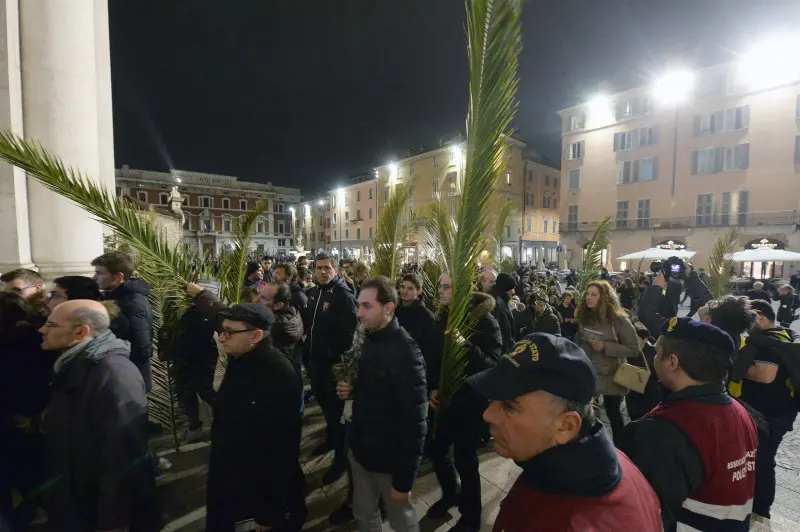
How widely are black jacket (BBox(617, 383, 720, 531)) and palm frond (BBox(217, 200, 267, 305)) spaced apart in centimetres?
399

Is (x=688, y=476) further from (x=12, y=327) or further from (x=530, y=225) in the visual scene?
(x=530, y=225)

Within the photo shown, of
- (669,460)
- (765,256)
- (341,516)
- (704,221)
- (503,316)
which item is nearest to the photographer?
(669,460)

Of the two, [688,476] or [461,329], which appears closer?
[688,476]

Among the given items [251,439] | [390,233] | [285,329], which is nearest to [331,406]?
[285,329]

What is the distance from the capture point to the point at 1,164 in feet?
16.7

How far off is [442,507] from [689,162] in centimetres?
3551

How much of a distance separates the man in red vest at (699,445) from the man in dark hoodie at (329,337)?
9.98 ft

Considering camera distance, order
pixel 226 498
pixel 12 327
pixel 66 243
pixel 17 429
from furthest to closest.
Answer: pixel 66 243
pixel 12 327
pixel 17 429
pixel 226 498

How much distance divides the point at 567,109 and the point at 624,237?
1336 centimetres

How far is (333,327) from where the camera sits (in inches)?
175

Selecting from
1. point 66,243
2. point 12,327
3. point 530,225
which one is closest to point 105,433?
point 12,327

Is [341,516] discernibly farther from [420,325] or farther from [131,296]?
[131,296]

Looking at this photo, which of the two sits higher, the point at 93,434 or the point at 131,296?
the point at 131,296

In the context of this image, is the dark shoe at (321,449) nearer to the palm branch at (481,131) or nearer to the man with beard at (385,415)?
the man with beard at (385,415)
